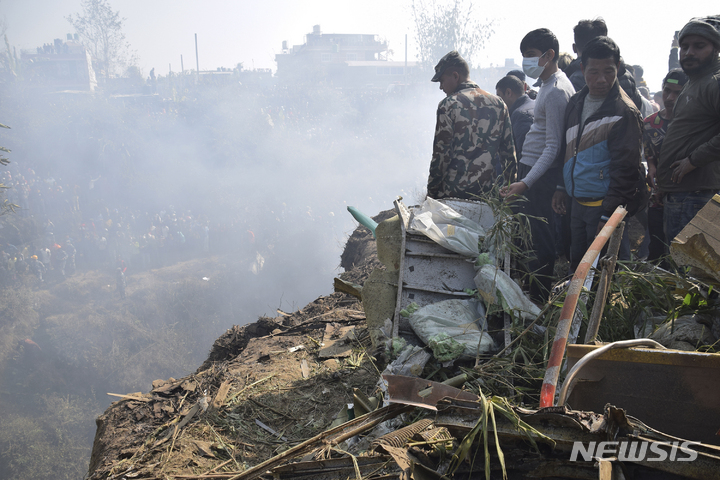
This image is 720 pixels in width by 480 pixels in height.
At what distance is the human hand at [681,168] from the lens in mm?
2739

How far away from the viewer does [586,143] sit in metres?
3.02

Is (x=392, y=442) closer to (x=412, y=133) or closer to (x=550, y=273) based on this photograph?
(x=550, y=273)

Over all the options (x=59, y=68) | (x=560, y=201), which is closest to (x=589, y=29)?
(x=560, y=201)

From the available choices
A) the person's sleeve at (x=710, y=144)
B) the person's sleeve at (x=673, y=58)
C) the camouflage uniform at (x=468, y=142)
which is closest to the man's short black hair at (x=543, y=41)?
the camouflage uniform at (x=468, y=142)

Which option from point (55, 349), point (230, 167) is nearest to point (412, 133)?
point (230, 167)

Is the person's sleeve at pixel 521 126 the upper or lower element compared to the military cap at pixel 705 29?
lower

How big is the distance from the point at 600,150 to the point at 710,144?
0.61 meters

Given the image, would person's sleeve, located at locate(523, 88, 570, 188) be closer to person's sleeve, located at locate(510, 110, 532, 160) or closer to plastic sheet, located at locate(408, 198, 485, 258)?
plastic sheet, located at locate(408, 198, 485, 258)

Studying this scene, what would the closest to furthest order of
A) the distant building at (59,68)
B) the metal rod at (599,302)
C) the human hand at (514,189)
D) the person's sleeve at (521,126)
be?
the metal rod at (599,302), the human hand at (514,189), the person's sleeve at (521,126), the distant building at (59,68)

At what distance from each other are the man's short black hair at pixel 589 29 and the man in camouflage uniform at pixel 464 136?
1.21 meters

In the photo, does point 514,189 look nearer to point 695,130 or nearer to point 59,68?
point 695,130

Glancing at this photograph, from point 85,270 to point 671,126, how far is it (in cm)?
2385

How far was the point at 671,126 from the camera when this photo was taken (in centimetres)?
293

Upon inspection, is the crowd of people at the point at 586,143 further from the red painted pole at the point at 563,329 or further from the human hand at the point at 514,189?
the red painted pole at the point at 563,329
